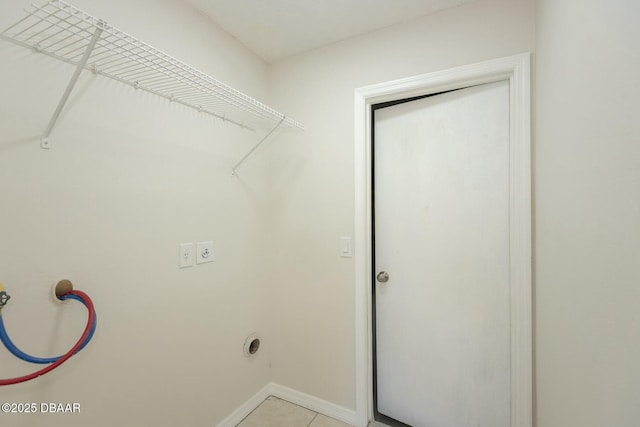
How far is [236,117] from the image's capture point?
180cm

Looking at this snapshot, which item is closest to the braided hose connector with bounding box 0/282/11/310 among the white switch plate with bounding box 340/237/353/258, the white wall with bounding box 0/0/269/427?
the white wall with bounding box 0/0/269/427

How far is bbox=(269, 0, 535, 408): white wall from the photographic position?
161 cm

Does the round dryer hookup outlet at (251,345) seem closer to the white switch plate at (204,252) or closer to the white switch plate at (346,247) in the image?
the white switch plate at (204,252)

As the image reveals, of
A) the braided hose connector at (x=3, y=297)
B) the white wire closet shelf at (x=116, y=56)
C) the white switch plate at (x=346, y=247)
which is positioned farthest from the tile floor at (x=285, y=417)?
the white wire closet shelf at (x=116, y=56)

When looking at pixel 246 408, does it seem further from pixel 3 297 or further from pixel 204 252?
pixel 3 297

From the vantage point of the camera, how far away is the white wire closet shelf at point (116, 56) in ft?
2.67

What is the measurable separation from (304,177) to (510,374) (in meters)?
1.64

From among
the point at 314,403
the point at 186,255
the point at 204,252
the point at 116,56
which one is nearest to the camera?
the point at 116,56

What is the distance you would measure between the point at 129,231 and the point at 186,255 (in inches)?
12.4

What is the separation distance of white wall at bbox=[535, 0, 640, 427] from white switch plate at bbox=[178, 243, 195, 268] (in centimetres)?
163

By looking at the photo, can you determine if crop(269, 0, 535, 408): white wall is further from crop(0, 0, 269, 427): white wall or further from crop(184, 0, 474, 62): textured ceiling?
crop(0, 0, 269, 427): white wall

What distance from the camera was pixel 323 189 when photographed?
73.1 inches

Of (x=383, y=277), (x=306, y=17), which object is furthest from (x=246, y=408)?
(x=306, y=17)

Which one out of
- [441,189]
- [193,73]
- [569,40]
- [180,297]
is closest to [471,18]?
[569,40]
